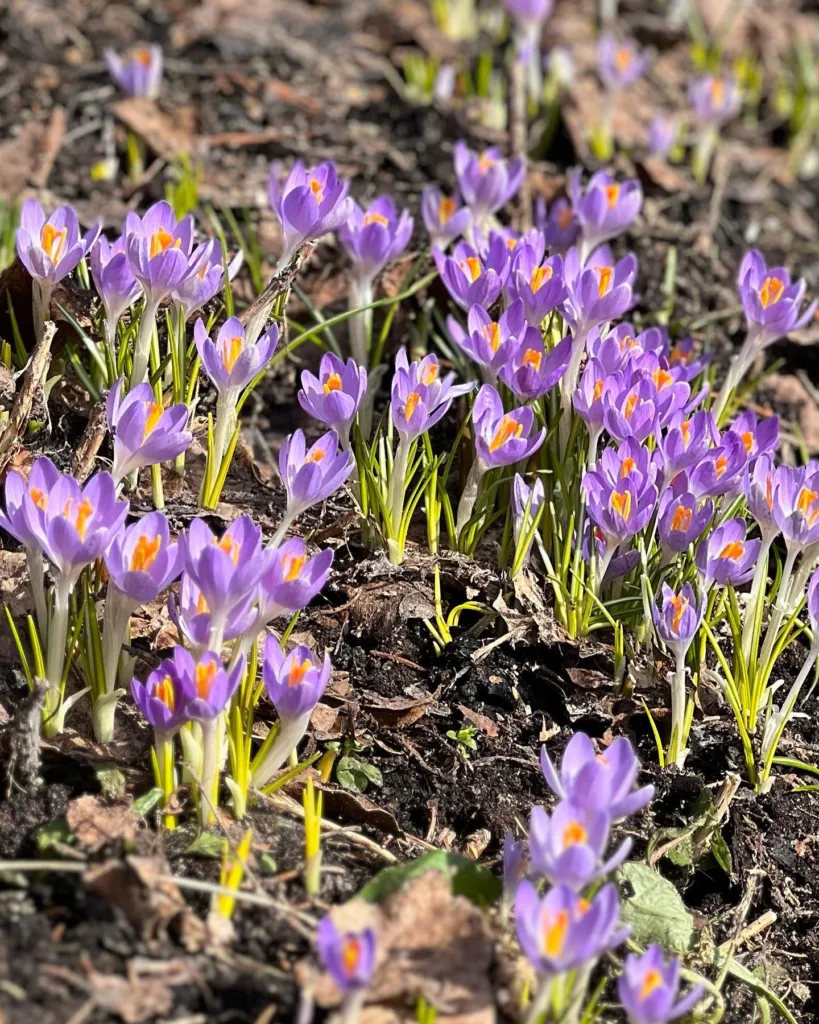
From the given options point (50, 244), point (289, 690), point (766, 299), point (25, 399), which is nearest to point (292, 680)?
point (289, 690)

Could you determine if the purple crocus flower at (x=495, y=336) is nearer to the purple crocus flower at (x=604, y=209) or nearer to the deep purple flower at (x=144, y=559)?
the purple crocus flower at (x=604, y=209)

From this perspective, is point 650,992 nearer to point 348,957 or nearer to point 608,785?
point 608,785

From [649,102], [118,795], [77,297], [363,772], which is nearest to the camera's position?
[118,795]

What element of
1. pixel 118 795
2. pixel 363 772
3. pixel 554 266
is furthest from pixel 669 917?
pixel 554 266

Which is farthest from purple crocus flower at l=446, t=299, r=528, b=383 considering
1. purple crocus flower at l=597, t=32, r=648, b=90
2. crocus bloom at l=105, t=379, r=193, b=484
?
purple crocus flower at l=597, t=32, r=648, b=90

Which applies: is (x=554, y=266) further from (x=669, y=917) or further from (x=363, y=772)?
(x=669, y=917)

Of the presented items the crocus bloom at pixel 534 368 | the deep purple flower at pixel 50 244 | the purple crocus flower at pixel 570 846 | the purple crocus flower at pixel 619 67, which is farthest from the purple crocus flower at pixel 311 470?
the purple crocus flower at pixel 619 67
